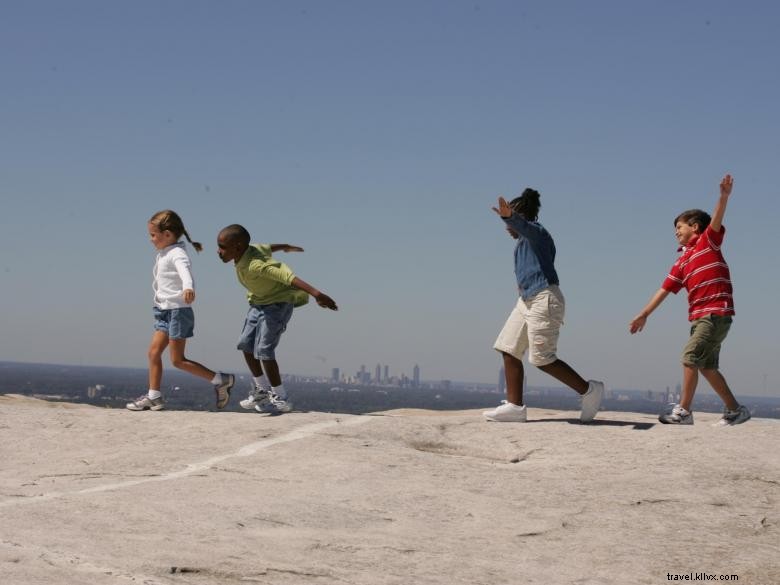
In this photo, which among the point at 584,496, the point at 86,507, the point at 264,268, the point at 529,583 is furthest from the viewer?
the point at 264,268

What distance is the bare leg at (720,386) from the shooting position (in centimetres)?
777

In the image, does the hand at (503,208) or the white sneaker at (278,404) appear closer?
the hand at (503,208)

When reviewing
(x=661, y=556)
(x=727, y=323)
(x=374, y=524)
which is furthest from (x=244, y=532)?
(x=727, y=323)

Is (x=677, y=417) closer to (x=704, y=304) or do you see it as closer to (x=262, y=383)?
(x=704, y=304)

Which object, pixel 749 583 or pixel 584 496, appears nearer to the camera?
pixel 749 583

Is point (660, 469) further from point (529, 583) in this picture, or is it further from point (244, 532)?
point (244, 532)

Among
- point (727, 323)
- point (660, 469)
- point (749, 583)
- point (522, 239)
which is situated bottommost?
point (749, 583)

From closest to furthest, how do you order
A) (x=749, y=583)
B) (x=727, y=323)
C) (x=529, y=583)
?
(x=529, y=583) < (x=749, y=583) < (x=727, y=323)

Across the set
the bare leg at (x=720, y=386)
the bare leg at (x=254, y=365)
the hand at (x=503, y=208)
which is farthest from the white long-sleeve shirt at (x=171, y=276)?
the bare leg at (x=720, y=386)

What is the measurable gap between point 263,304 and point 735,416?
4725 mm

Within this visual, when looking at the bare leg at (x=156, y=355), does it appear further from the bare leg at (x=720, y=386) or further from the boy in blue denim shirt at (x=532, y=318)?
the bare leg at (x=720, y=386)

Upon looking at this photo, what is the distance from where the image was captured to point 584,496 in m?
5.88

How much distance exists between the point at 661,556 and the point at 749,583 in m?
0.47

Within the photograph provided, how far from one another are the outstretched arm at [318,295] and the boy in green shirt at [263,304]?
0.04 meters
